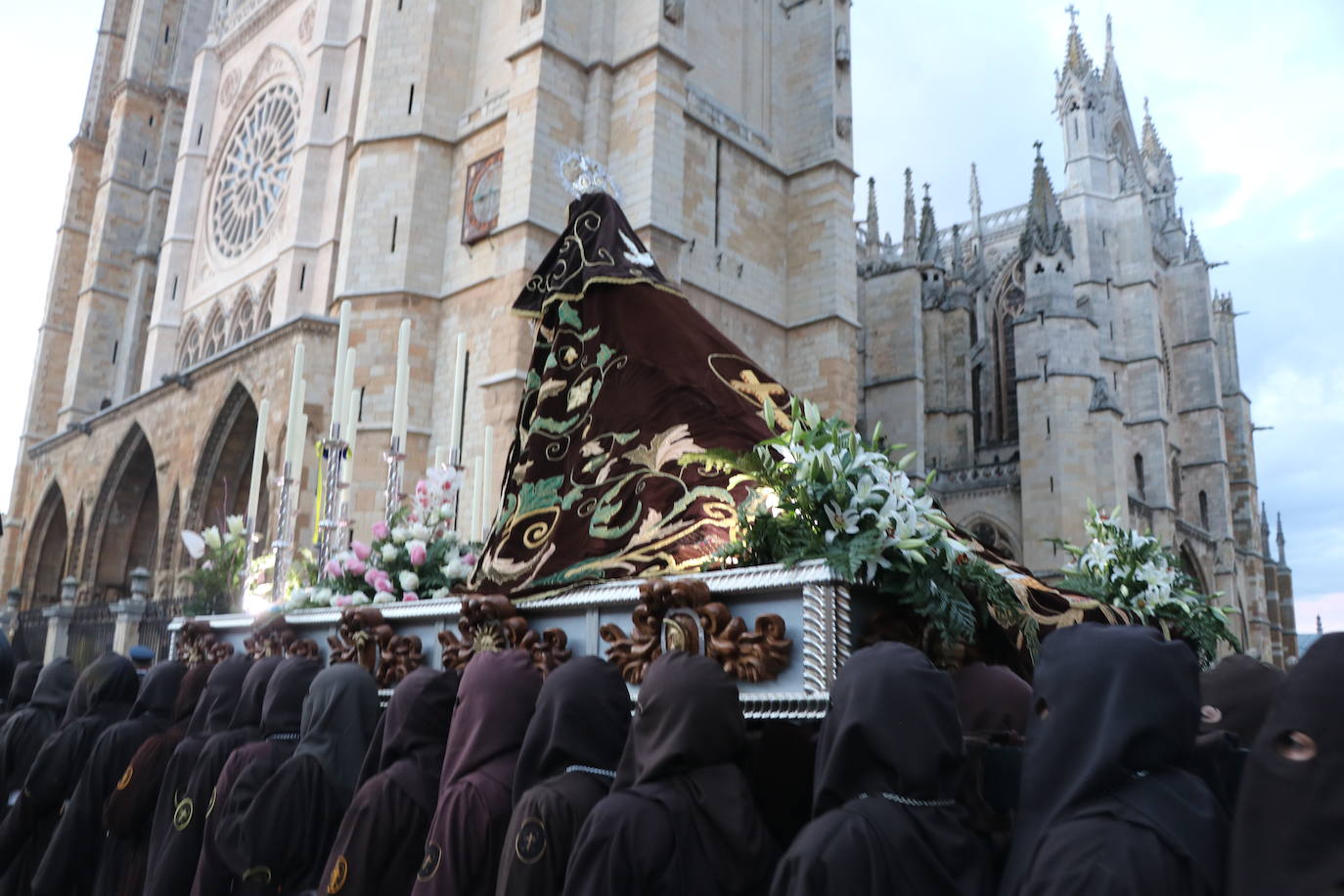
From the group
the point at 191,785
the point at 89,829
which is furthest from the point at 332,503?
the point at 191,785

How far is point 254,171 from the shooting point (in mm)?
20875

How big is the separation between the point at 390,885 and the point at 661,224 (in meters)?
11.4

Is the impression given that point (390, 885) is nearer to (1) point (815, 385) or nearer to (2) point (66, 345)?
(1) point (815, 385)

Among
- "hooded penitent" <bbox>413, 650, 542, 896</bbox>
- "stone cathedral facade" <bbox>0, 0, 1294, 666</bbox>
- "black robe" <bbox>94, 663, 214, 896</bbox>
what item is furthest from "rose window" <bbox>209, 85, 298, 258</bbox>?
"hooded penitent" <bbox>413, 650, 542, 896</bbox>

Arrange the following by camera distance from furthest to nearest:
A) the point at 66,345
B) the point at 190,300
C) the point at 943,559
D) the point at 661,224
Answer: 1. the point at 66,345
2. the point at 190,300
3. the point at 661,224
4. the point at 943,559

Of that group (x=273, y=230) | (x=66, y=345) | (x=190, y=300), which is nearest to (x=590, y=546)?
(x=273, y=230)

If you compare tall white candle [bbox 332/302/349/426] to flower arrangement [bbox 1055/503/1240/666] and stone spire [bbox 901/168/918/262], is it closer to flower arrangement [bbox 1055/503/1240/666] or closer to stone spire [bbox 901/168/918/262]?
flower arrangement [bbox 1055/503/1240/666]

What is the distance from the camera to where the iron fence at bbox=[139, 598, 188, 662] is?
11127mm

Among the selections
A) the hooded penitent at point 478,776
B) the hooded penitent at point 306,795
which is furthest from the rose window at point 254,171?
the hooded penitent at point 478,776

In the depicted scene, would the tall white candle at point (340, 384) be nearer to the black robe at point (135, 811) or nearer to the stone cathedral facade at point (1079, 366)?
the black robe at point (135, 811)

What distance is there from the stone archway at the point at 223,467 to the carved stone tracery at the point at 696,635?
15.0m

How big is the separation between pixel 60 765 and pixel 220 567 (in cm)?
427

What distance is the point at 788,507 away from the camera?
3.03 metres

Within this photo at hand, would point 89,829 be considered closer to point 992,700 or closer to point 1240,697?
point 992,700
